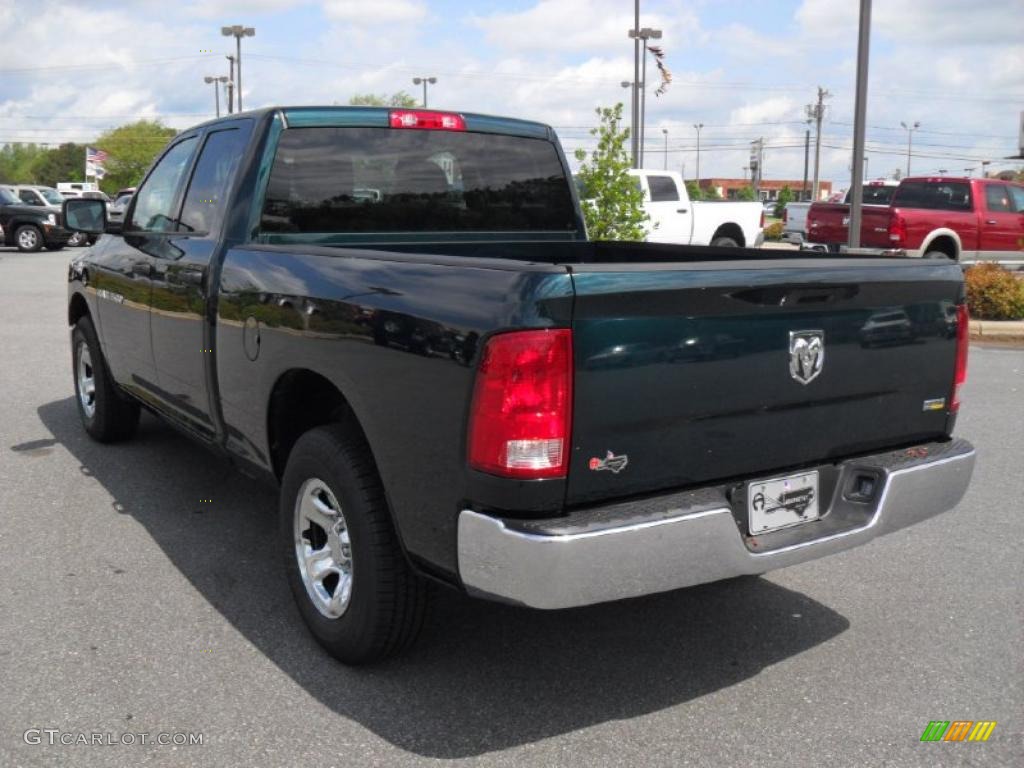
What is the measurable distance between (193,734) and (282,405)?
1262mm

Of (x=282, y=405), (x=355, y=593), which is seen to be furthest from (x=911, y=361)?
(x=282, y=405)

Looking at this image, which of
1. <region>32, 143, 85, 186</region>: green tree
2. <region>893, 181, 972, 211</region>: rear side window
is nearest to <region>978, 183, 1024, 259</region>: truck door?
<region>893, 181, 972, 211</region>: rear side window

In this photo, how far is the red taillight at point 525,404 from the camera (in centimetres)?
274

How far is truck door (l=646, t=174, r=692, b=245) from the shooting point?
20047 mm

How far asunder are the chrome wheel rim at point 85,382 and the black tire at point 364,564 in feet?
11.7

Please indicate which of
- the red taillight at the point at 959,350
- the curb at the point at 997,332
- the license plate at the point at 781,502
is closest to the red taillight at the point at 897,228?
the curb at the point at 997,332

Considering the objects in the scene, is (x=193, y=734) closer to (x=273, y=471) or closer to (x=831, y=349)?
(x=273, y=471)

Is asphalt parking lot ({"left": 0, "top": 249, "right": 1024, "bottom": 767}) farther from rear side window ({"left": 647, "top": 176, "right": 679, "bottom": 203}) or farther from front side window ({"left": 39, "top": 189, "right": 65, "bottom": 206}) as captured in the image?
front side window ({"left": 39, "top": 189, "right": 65, "bottom": 206})

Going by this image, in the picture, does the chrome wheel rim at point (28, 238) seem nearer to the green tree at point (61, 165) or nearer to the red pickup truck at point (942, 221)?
the red pickup truck at point (942, 221)

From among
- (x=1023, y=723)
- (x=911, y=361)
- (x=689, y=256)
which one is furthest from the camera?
(x=689, y=256)

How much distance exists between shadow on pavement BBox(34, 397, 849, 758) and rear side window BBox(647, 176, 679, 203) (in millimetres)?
16284

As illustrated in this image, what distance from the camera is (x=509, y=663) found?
366 cm

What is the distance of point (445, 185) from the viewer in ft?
15.9
